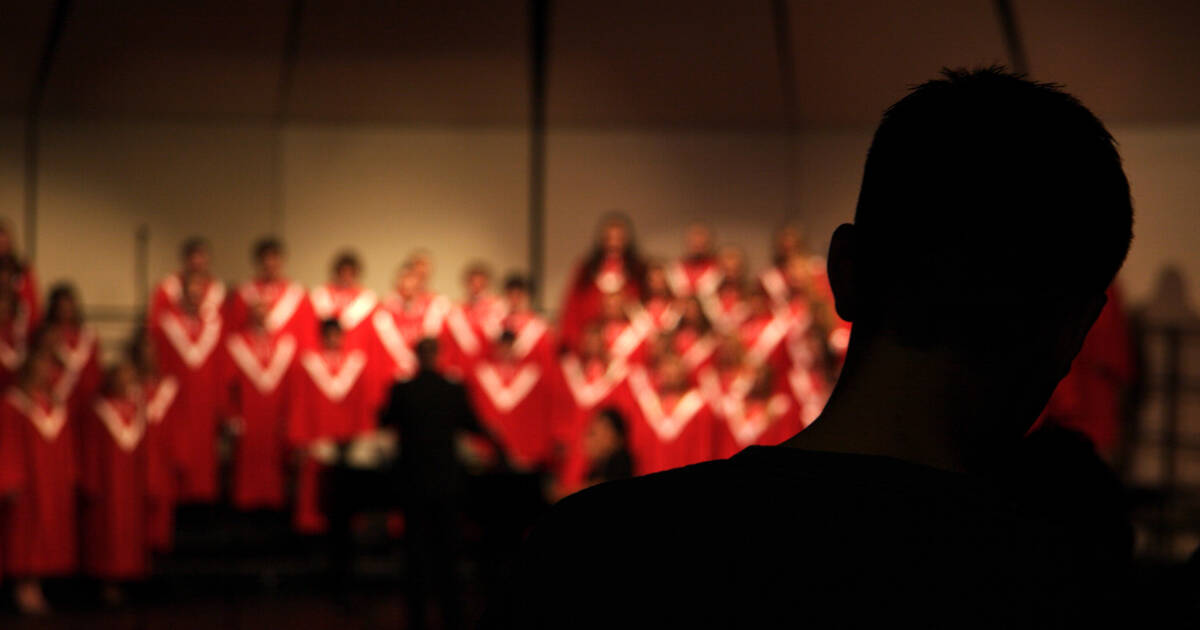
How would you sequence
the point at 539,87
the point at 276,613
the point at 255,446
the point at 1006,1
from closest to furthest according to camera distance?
the point at 276,613 < the point at 255,446 < the point at 1006,1 < the point at 539,87

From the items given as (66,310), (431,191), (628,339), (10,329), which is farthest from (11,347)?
(628,339)

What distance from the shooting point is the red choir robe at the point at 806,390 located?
9.66 m

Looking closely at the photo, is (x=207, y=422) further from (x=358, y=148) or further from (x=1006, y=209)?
(x=1006, y=209)

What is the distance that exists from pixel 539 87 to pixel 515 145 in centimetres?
63

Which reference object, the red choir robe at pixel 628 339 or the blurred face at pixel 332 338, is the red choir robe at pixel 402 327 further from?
the red choir robe at pixel 628 339

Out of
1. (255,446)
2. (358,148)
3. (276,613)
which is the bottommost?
(276,613)

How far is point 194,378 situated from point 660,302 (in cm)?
342

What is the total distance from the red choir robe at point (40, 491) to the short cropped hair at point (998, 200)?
8.52m

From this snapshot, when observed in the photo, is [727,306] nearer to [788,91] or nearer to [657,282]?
[657,282]

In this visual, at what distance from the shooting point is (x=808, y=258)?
10.1 m

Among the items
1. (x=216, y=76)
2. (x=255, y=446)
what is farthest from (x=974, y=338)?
(x=216, y=76)

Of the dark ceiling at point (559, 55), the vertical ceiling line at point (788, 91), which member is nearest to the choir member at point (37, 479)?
the dark ceiling at point (559, 55)

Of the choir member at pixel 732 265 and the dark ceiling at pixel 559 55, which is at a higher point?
the dark ceiling at pixel 559 55

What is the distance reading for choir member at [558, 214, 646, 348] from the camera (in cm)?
1054
